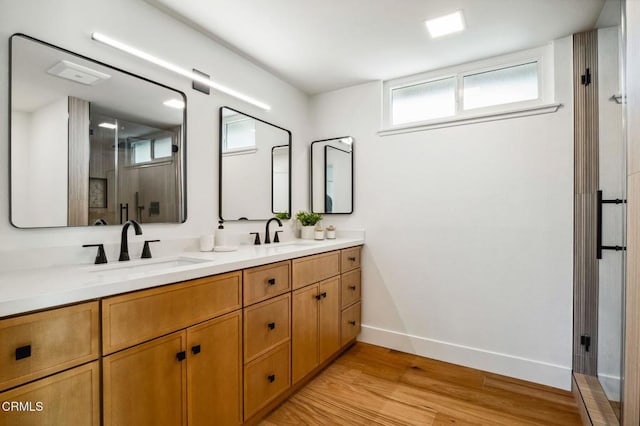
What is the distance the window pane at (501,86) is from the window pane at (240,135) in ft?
6.07

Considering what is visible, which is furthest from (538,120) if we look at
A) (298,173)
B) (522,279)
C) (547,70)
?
(298,173)

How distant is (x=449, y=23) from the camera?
2.07 metres

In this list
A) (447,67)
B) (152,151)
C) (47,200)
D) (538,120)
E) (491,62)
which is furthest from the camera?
(447,67)

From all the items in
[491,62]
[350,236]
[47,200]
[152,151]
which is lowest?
[350,236]

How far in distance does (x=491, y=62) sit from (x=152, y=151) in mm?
2668

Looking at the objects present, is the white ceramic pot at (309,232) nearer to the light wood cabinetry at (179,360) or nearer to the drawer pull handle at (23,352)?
the light wood cabinetry at (179,360)

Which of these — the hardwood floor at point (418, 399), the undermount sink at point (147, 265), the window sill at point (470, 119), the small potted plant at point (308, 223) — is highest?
the window sill at point (470, 119)

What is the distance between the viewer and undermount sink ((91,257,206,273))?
147 centimetres

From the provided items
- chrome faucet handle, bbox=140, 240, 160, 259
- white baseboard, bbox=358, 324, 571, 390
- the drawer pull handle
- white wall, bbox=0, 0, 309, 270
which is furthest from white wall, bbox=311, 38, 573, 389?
the drawer pull handle

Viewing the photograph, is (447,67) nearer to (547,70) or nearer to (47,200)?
(547,70)

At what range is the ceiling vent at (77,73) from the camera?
149cm

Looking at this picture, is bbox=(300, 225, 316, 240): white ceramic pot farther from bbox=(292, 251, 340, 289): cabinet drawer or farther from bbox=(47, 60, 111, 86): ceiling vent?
bbox=(47, 60, 111, 86): ceiling vent

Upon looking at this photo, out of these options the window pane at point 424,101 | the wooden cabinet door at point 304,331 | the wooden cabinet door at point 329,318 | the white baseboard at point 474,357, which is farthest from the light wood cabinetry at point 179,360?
the window pane at point 424,101

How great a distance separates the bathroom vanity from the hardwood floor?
201 millimetres
